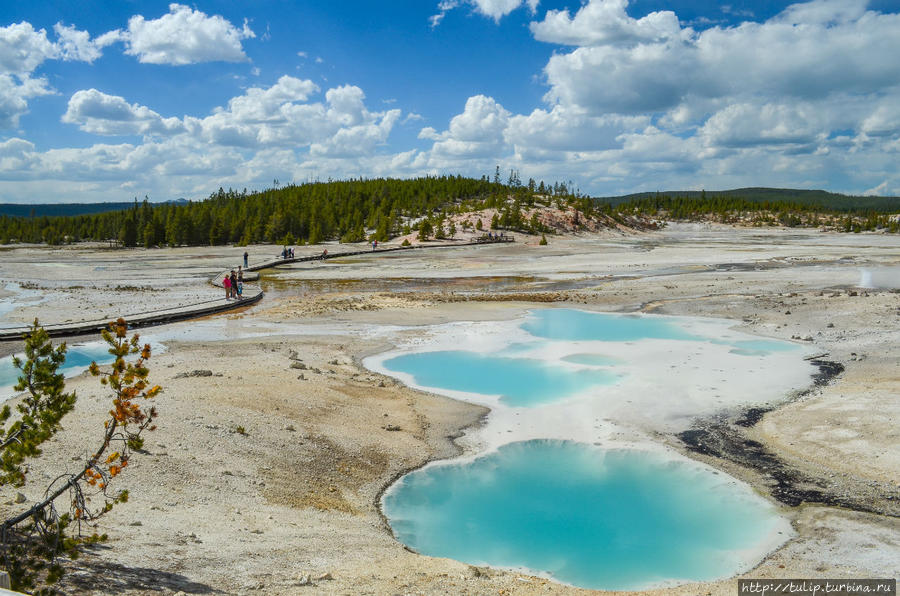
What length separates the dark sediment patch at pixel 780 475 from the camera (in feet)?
32.1

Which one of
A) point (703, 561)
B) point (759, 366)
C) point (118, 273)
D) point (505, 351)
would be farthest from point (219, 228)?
point (703, 561)

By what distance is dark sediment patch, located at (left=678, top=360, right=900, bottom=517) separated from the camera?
9.79m

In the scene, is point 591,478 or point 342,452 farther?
point 342,452

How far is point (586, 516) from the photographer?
10.1 metres

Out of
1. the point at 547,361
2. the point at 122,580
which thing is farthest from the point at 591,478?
the point at 547,361

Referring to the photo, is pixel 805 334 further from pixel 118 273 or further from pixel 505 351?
pixel 118 273

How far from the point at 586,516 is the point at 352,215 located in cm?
9939

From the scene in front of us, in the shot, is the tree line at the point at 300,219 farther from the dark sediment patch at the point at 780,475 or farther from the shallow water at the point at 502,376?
the dark sediment patch at the point at 780,475

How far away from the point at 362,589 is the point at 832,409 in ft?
38.6

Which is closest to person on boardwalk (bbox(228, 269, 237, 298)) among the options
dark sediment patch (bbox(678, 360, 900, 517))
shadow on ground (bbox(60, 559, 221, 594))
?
dark sediment patch (bbox(678, 360, 900, 517))

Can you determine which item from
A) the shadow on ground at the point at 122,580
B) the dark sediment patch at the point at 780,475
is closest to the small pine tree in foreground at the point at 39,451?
the shadow on ground at the point at 122,580

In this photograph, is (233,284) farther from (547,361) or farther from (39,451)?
(39,451)

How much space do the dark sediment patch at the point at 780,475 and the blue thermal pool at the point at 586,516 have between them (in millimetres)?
697

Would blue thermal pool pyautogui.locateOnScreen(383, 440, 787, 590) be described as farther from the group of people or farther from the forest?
the forest
